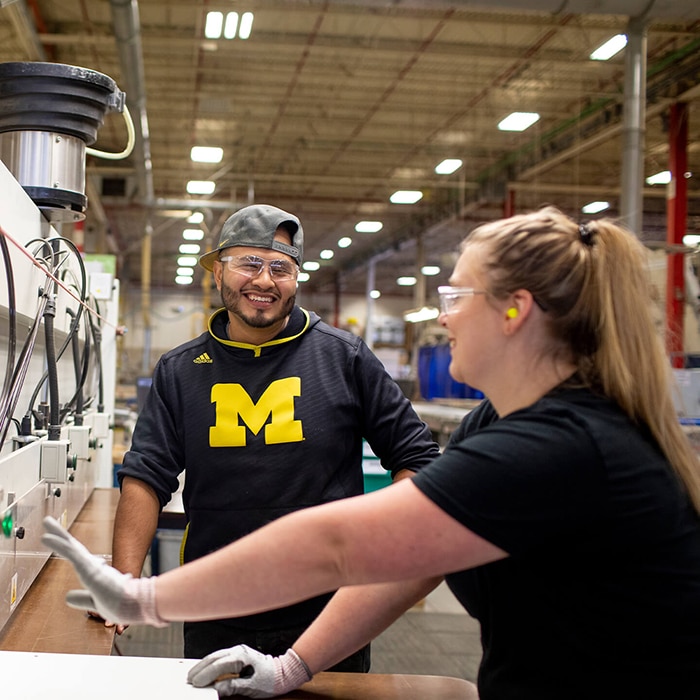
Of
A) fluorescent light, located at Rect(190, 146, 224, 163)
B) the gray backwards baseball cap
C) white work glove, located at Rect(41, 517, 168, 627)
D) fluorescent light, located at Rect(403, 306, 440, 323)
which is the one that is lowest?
white work glove, located at Rect(41, 517, 168, 627)

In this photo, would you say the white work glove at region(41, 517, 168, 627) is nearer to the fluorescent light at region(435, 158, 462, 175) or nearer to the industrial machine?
the industrial machine

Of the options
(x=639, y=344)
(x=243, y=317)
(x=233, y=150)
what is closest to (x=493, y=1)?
(x=243, y=317)

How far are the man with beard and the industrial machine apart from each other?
0.69 ft

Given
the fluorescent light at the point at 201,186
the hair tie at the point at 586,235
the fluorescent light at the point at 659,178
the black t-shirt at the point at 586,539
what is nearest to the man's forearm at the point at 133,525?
the black t-shirt at the point at 586,539

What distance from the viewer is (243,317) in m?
1.79

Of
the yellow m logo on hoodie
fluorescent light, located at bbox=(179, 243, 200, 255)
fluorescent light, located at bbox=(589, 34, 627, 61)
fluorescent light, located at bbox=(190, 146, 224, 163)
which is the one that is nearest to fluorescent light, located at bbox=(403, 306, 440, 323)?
fluorescent light, located at bbox=(190, 146, 224, 163)

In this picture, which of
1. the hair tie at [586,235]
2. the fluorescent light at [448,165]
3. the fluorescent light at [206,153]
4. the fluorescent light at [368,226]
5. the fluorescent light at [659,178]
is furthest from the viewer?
the fluorescent light at [368,226]

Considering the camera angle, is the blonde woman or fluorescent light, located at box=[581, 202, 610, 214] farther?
fluorescent light, located at box=[581, 202, 610, 214]

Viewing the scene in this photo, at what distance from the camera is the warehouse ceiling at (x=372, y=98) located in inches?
262

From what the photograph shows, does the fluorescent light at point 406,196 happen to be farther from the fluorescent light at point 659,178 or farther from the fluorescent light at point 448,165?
the fluorescent light at point 659,178

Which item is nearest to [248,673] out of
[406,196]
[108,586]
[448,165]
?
[108,586]

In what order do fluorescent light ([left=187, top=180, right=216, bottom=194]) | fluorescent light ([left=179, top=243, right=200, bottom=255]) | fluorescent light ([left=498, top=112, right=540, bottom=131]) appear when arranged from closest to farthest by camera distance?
1. fluorescent light ([left=498, top=112, right=540, bottom=131])
2. fluorescent light ([left=187, top=180, right=216, bottom=194])
3. fluorescent light ([left=179, top=243, right=200, bottom=255])

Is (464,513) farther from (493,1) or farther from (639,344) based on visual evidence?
(493,1)

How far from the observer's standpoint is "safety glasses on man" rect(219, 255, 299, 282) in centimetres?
180
